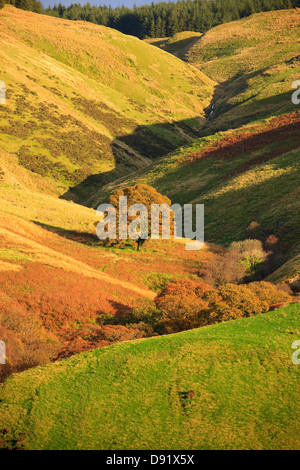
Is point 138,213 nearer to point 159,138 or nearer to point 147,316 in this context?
point 147,316

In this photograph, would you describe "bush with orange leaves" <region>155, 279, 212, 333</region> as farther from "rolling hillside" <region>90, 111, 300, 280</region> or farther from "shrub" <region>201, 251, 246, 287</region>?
"rolling hillside" <region>90, 111, 300, 280</region>

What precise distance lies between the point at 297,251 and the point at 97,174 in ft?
221

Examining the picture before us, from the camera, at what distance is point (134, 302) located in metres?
35.2

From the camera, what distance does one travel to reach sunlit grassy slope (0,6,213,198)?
102312 mm

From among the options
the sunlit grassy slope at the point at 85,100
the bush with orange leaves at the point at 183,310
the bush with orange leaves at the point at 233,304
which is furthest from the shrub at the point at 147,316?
the sunlit grassy slope at the point at 85,100

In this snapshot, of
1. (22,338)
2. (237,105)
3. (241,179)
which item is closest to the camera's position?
(22,338)

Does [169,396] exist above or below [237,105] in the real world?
below

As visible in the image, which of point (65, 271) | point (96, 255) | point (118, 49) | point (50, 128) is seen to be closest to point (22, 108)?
point (50, 128)

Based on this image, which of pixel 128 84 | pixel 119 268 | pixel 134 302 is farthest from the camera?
pixel 128 84

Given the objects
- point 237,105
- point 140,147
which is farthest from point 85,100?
point 237,105

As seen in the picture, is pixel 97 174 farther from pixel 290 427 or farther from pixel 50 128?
pixel 290 427

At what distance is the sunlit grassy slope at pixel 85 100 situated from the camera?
336 feet

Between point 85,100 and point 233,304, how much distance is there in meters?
112

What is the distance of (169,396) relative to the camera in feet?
50.7
